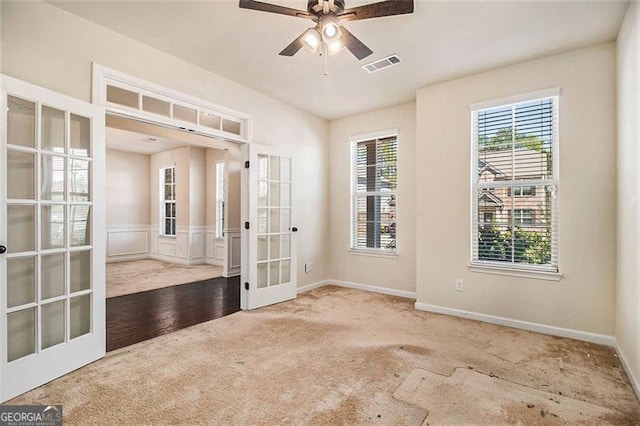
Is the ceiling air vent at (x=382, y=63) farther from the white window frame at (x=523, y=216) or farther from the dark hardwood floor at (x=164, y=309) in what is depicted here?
the dark hardwood floor at (x=164, y=309)

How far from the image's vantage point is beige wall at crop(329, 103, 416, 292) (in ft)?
15.2

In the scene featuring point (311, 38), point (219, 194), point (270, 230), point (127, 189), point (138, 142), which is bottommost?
point (270, 230)

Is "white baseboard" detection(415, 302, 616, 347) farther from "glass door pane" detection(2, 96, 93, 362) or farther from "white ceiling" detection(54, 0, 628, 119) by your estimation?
"glass door pane" detection(2, 96, 93, 362)

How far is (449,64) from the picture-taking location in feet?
11.3

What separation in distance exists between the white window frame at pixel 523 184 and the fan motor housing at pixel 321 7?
2284mm

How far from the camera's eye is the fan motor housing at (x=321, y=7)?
208cm

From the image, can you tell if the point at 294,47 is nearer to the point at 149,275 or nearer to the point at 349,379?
the point at 349,379

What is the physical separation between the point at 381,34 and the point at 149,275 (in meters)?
5.80

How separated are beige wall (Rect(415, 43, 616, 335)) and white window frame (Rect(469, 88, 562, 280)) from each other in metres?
0.06

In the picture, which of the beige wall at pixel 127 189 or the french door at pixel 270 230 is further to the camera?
the beige wall at pixel 127 189

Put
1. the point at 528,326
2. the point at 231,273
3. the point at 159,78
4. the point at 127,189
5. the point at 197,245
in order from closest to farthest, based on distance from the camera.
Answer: the point at 159,78
the point at 528,326
the point at 231,273
the point at 197,245
the point at 127,189

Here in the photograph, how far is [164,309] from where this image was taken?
403 centimetres

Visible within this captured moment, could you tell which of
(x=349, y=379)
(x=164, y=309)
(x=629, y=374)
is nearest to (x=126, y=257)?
(x=164, y=309)
